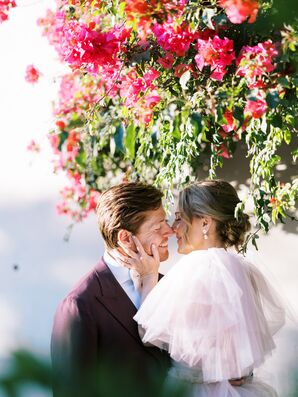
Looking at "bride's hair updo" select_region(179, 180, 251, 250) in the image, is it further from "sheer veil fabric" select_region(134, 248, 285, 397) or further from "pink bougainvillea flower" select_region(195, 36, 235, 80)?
"pink bougainvillea flower" select_region(195, 36, 235, 80)

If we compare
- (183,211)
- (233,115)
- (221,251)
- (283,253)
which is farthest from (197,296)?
(283,253)

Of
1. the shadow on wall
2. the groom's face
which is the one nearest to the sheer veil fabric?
the groom's face

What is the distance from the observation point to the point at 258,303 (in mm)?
2627

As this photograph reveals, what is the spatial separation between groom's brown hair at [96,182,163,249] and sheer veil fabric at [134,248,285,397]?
24cm

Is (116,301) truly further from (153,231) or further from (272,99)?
(272,99)

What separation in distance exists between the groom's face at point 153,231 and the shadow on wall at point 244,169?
4.66 ft

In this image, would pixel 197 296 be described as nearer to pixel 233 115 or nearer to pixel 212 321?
pixel 212 321

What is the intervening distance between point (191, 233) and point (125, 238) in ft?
1.05

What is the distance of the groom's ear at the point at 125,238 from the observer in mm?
2531

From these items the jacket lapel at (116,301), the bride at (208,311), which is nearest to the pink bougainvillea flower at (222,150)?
the bride at (208,311)

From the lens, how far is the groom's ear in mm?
2531

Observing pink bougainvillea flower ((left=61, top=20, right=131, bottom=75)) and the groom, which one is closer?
the groom

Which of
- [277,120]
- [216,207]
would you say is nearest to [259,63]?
[277,120]

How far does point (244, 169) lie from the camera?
408cm
